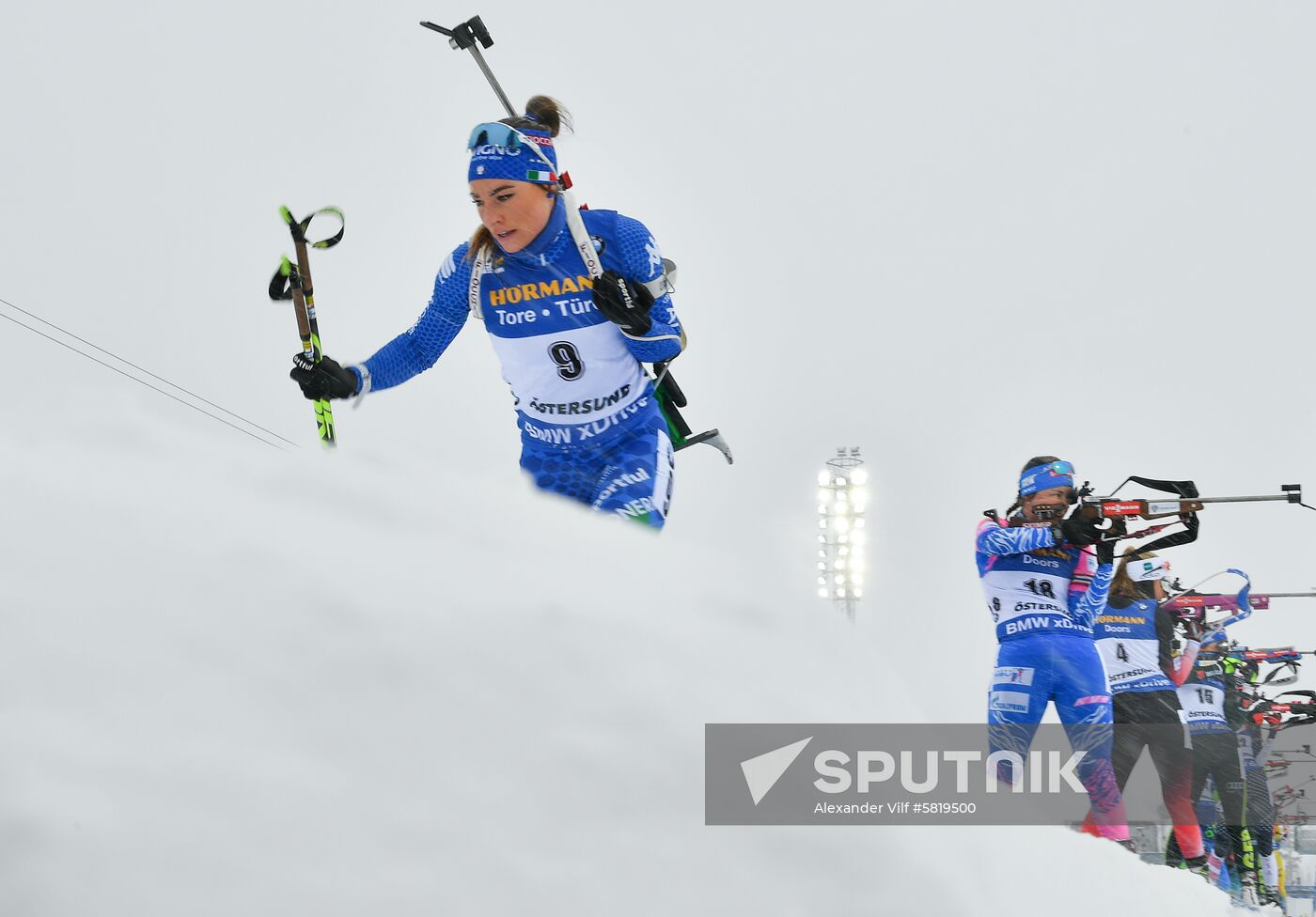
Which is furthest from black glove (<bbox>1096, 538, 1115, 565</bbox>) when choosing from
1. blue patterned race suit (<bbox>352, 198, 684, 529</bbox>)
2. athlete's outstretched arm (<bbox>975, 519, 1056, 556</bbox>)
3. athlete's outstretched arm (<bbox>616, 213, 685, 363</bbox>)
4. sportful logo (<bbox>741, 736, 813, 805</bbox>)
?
sportful logo (<bbox>741, 736, 813, 805</bbox>)

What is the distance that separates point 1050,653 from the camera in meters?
5.46

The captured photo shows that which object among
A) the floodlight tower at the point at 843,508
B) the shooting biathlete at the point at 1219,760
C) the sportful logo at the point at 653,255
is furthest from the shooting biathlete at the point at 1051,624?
the floodlight tower at the point at 843,508

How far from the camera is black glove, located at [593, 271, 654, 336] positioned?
392 cm

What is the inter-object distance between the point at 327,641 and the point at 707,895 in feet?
2.00

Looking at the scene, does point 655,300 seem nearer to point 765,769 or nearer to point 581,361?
point 581,361

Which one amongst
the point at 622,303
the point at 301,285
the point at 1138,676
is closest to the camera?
the point at 622,303

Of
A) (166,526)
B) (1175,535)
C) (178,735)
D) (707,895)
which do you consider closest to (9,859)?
(178,735)

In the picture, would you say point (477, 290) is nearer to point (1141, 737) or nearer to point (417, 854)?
point (417, 854)

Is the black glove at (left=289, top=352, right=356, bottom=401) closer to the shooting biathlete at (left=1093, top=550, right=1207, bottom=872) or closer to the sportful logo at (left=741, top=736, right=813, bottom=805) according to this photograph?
the sportful logo at (left=741, top=736, right=813, bottom=805)

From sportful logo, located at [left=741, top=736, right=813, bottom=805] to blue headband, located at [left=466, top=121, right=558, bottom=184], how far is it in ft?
9.07

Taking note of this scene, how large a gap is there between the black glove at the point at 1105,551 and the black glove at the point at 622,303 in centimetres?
265

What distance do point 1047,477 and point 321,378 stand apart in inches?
141

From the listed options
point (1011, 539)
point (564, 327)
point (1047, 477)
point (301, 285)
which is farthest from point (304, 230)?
point (1047, 477)

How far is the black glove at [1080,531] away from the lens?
17.2 ft
